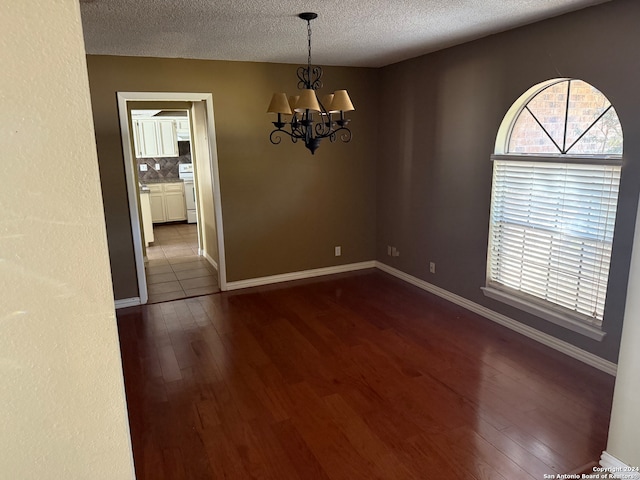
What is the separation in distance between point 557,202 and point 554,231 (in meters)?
0.23

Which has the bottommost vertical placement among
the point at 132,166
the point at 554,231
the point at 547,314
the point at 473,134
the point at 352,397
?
the point at 352,397

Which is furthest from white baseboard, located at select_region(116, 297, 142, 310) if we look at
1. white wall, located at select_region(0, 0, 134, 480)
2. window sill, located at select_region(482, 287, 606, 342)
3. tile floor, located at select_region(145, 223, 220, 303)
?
white wall, located at select_region(0, 0, 134, 480)

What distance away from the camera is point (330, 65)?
5.08m

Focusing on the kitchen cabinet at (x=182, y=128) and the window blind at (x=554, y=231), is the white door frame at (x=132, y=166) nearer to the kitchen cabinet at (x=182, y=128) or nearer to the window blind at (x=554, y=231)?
the window blind at (x=554, y=231)

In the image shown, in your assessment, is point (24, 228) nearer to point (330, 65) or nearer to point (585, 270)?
point (585, 270)

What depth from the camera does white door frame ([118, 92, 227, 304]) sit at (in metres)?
4.36

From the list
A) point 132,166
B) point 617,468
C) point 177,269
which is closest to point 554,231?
point 617,468

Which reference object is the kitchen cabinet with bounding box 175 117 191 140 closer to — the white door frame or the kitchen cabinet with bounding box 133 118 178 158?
the kitchen cabinet with bounding box 133 118 178 158

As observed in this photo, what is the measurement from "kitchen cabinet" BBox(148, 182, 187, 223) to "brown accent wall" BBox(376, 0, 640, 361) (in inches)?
201

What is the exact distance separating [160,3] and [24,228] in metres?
2.51

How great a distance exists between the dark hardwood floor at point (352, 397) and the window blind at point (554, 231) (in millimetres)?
485

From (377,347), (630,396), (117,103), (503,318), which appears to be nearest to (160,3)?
(117,103)

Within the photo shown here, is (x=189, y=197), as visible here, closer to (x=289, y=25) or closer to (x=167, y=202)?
(x=167, y=202)

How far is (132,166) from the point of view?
4469 millimetres
